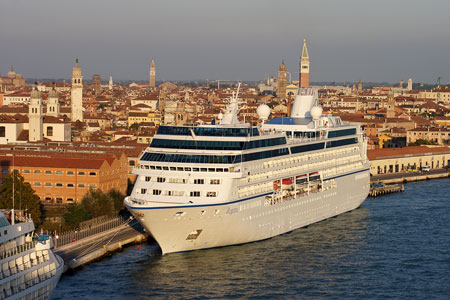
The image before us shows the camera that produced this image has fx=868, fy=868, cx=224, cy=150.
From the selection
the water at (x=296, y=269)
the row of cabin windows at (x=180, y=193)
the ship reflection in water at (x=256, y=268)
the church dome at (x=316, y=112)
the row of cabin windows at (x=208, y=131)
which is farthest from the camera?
the church dome at (x=316, y=112)

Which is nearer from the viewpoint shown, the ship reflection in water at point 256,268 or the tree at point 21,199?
the ship reflection in water at point 256,268

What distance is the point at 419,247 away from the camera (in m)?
27.2

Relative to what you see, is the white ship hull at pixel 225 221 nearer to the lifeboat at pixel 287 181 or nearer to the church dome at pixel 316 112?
the lifeboat at pixel 287 181

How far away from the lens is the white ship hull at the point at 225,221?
81.6 ft

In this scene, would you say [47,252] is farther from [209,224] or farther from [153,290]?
[209,224]

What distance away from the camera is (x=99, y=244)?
26.3 metres

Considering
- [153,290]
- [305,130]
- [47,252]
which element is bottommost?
[153,290]

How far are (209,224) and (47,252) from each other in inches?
315

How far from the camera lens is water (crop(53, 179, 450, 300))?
21.9 m

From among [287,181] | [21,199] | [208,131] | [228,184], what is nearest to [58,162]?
[21,199]

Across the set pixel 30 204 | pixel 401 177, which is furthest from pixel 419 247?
pixel 401 177

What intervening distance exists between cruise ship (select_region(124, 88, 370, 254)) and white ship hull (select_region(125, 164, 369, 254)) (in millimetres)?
29

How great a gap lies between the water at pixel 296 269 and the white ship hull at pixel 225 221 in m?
0.31

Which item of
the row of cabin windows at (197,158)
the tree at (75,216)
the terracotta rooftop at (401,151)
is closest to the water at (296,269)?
the tree at (75,216)
